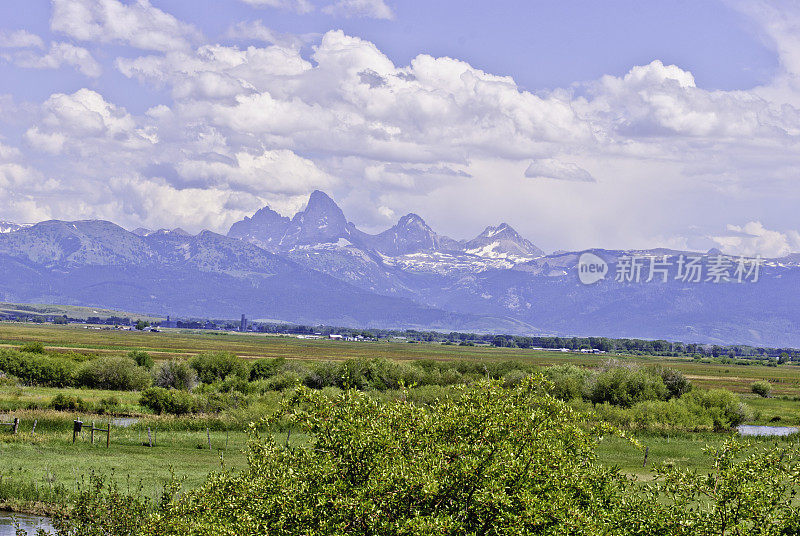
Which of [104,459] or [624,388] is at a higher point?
[624,388]

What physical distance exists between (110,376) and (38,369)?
823 cm

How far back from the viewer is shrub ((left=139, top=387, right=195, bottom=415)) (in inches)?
2761

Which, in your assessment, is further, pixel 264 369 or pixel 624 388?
pixel 264 369

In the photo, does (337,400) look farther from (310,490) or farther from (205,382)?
(205,382)

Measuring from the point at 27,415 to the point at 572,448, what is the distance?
4968 cm

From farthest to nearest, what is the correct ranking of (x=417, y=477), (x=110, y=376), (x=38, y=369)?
(x=38, y=369) < (x=110, y=376) < (x=417, y=477)

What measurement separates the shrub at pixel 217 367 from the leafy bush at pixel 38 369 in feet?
46.9

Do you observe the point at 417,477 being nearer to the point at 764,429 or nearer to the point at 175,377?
the point at 764,429

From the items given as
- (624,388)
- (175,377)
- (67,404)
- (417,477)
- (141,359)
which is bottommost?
(67,404)

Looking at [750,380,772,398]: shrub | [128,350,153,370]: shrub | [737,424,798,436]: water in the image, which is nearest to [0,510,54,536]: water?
[737,424,798,436]: water

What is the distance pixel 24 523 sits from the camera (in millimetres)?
33938

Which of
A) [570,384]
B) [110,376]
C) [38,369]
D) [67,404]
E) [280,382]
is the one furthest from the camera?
[38,369]

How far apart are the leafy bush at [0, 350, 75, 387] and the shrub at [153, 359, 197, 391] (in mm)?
9018

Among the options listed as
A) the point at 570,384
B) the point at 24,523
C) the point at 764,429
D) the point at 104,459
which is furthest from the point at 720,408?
the point at 24,523
